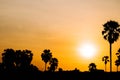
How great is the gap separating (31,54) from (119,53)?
3647 cm

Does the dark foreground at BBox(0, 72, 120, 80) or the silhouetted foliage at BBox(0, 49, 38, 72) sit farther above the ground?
the silhouetted foliage at BBox(0, 49, 38, 72)

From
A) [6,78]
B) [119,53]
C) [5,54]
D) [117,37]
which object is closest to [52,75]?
[6,78]

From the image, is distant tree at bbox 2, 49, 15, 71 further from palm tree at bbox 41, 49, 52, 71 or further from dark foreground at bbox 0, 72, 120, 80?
dark foreground at bbox 0, 72, 120, 80

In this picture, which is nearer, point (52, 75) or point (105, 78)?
point (105, 78)

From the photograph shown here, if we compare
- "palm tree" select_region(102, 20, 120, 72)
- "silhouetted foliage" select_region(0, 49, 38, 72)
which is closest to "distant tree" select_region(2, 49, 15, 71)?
"silhouetted foliage" select_region(0, 49, 38, 72)

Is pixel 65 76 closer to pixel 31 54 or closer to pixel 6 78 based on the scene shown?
pixel 6 78

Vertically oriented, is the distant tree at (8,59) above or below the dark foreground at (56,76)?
above

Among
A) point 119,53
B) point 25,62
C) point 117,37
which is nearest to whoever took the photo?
point 117,37

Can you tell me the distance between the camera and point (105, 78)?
1890 inches

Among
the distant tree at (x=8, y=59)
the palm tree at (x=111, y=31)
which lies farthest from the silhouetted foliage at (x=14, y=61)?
the palm tree at (x=111, y=31)

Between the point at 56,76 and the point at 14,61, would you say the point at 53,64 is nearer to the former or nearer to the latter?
the point at 14,61

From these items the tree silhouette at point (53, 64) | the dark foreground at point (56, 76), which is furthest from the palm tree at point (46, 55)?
the dark foreground at point (56, 76)

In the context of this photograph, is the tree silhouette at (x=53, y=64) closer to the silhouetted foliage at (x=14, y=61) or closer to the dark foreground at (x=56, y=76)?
the silhouetted foliage at (x=14, y=61)

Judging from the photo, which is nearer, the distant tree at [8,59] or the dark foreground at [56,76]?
the dark foreground at [56,76]
